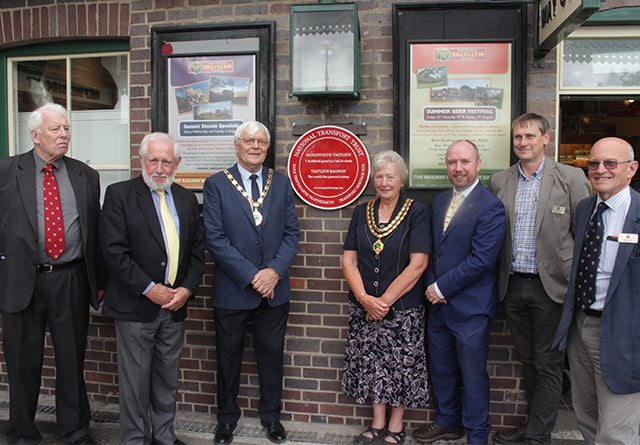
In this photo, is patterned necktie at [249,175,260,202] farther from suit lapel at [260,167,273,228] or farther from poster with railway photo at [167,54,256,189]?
poster with railway photo at [167,54,256,189]

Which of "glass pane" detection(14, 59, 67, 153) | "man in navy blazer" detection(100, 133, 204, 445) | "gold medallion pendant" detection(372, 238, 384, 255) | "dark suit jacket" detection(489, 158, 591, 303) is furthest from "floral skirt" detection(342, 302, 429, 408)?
"glass pane" detection(14, 59, 67, 153)

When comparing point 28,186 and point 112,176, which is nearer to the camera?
point 28,186

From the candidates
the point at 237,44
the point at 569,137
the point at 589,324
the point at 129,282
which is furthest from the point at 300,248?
the point at 569,137

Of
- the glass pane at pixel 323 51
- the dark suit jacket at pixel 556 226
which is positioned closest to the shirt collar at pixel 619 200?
the dark suit jacket at pixel 556 226

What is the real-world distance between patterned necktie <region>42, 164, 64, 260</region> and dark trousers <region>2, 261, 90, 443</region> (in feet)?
0.48

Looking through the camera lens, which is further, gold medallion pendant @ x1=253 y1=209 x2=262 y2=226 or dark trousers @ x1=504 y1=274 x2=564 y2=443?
gold medallion pendant @ x1=253 y1=209 x2=262 y2=226

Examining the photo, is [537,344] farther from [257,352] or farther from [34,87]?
[34,87]

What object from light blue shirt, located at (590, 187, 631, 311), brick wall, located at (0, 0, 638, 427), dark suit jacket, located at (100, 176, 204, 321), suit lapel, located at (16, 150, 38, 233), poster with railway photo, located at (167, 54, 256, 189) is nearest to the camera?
light blue shirt, located at (590, 187, 631, 311)

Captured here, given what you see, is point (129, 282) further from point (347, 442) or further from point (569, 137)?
point (569, 137)

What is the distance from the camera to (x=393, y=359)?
3.21m

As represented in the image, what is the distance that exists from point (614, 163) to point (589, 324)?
31.4 inches

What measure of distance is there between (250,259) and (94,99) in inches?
80.9

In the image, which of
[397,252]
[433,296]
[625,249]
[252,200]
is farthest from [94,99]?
[625,249]

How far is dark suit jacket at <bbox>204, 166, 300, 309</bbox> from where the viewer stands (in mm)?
3125
